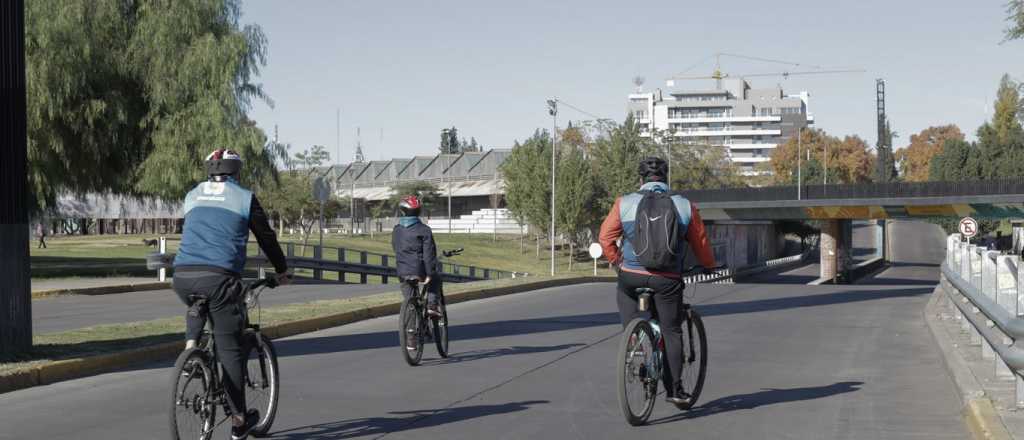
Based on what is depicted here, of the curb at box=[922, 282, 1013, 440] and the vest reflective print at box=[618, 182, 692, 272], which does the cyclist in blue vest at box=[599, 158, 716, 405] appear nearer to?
the vest reflective print at box=[618, 182, 692, 272]

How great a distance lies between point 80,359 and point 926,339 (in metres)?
10.6

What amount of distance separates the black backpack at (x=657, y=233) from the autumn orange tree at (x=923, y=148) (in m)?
175

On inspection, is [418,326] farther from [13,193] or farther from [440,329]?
[13,193]

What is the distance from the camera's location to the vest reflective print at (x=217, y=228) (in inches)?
279

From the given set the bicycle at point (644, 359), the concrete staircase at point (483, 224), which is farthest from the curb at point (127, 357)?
the concrete staircase at point (483, 224)

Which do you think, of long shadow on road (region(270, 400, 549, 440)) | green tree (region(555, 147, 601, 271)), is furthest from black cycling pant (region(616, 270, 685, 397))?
green tree (region(555, 147, 601, 271))

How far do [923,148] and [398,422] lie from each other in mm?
182915

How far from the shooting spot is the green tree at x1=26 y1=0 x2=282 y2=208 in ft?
108

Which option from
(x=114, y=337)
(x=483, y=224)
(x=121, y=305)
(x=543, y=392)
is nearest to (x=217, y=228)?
(x=543, y=392)

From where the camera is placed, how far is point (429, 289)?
12758mm

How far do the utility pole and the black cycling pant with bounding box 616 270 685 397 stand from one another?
20.7ft

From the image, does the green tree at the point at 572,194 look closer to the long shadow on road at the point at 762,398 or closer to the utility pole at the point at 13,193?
the utility pole at the point at 13,193

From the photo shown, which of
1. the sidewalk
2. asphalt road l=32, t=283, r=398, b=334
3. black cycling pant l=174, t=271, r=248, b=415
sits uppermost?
black cycling pant l=174, t=271, r=248, b=415

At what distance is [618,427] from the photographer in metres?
8.41
